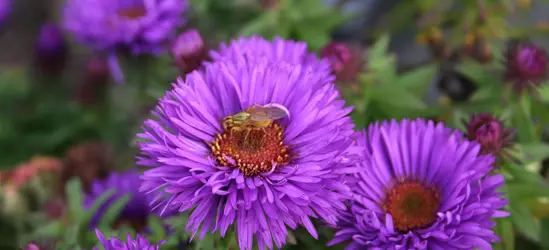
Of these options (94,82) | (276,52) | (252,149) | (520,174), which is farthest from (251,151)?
(94,82)

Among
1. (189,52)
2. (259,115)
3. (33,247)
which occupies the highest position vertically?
(189,52)

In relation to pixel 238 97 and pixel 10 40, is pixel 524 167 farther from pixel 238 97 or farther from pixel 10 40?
pixel 10 40

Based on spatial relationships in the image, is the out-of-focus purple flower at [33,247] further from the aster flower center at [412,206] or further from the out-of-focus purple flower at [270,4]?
the out-of-focus purple flower at [270,4]

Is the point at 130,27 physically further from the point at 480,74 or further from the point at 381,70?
the point at 480,74

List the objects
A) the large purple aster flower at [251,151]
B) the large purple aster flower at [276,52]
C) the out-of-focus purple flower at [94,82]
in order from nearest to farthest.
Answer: the large purple aster flower at [251,151]
the large purple aster flower at [276,52]
the out-of-focus purple flower at [94,82]

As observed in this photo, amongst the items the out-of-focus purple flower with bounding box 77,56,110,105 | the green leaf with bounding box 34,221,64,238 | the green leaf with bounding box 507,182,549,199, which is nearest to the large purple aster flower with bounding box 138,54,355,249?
the green leaf with bounding box 507,182,549,199

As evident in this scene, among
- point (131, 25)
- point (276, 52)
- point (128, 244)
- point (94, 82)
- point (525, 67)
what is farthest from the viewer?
point (94, 82)

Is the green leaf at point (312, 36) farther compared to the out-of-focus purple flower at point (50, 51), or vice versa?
the out-of-focus purple flower at point (50, 51)

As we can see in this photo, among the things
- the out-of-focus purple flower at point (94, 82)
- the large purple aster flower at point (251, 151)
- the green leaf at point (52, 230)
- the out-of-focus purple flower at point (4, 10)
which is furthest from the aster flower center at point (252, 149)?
the out-of-focus purple flower at point (4, 10)
